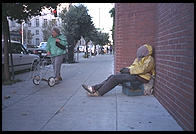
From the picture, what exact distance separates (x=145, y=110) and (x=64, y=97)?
2219 millimetres

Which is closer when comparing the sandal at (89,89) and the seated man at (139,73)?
the seated man at (139,73)

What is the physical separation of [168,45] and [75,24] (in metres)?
15.8

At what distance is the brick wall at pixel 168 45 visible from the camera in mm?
3705

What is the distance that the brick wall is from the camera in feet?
12.2

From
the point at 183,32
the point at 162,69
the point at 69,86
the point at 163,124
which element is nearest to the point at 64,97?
the point at 69,86

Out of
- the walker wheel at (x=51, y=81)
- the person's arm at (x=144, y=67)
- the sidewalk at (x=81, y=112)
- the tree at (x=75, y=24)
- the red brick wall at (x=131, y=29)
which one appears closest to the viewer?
the sidewalk at (x=81, y=112)

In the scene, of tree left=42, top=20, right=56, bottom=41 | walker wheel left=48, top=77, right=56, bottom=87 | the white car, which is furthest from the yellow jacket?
tree left=42, top=20, right=56, bottom=41

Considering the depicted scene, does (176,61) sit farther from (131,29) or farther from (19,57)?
(19,57)

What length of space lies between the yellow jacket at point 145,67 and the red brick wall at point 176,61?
0.77 feet

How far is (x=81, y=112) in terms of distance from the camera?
5.12 m

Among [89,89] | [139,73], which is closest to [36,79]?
[89,89]

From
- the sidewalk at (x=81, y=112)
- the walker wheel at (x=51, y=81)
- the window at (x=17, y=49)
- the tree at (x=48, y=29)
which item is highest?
the tree at (x=48, y=29)

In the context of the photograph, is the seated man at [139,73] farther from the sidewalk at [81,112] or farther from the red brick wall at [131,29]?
the red brick wall at [131,29]

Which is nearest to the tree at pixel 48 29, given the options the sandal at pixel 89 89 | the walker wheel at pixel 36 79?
the walker wheel at pixel 36 79
